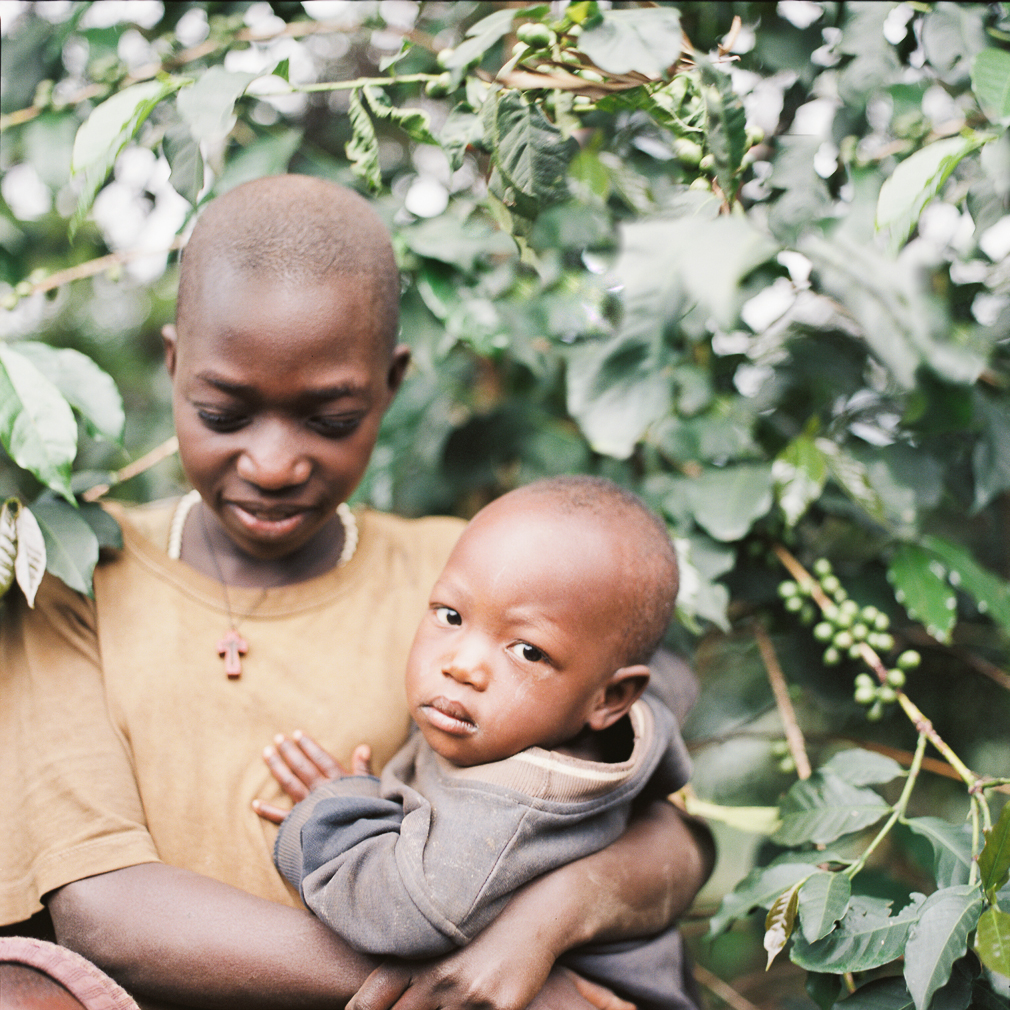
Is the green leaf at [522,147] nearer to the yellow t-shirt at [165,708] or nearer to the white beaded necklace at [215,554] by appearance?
the white beaded necklace at [215,554]

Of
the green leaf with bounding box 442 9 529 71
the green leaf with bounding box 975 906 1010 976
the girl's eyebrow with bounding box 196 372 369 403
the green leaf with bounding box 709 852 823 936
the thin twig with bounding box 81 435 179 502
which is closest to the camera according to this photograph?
the green leaf with bounding box 975 906 1010 976

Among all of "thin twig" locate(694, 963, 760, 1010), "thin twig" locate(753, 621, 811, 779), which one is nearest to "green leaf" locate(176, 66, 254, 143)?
"thin twig" locate(753, 621, 811, 779)

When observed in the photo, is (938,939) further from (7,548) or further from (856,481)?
(7,548)

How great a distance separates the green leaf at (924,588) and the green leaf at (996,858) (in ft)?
1.77

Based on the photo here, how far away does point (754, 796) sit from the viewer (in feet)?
7.70

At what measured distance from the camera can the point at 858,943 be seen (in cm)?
114

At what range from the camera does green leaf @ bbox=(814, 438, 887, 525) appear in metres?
1.59

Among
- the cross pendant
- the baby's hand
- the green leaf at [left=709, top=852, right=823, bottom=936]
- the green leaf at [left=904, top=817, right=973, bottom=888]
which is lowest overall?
the green leaf at [left=709, top=852, right=823, bottom=936]

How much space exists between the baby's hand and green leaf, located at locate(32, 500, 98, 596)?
34 centimetres

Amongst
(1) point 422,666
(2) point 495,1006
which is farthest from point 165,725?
(2) point 495,1006

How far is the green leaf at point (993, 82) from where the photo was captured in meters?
1.14

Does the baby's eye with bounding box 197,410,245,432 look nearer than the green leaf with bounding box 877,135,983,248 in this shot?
No

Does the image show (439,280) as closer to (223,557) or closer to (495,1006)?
(223,557)

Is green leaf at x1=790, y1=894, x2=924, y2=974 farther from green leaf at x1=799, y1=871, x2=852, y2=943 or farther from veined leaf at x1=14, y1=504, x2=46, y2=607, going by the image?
veined leaf at x1=14, y1=504, x2=46, y2=607
